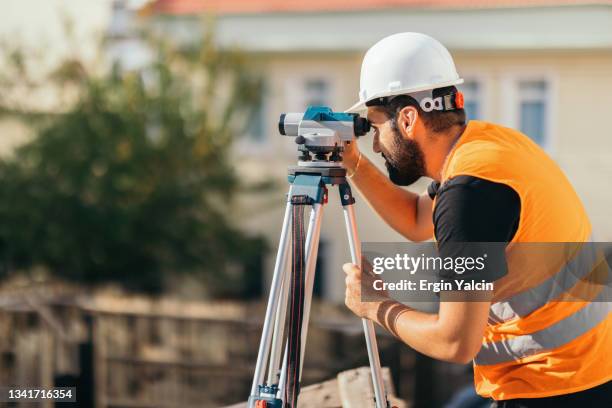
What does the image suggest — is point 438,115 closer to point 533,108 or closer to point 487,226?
point 487,226

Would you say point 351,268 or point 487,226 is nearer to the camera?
point 487,226

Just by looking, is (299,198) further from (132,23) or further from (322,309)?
(132,23)

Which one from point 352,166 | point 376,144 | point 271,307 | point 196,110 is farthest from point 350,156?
point 196,110

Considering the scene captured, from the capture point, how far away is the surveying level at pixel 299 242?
2.46 m

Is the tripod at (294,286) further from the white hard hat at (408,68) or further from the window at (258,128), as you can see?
the window at (258,128)

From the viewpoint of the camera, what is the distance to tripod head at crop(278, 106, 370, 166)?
97.7 inches

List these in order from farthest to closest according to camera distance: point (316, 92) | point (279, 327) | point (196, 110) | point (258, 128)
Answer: point (258, 128) → point (316, 92) → point (196, 110) → point (279, 327)

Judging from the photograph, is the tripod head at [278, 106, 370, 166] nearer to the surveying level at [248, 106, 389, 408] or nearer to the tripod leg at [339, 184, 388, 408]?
the surveying level at [248, 106, 389, 408]

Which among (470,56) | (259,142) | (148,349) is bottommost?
(148,349)

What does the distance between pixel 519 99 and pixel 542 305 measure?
12172 mm

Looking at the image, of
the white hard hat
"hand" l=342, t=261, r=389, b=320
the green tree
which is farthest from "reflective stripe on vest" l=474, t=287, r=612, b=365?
the green tree

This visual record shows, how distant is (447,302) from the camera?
2109 millimetres

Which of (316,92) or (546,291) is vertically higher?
(316,92)

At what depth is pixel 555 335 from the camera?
2.22 meters
